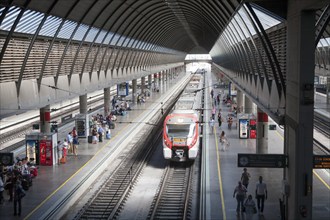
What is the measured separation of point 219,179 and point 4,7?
1214 cm

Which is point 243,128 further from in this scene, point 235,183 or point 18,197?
point 18,197

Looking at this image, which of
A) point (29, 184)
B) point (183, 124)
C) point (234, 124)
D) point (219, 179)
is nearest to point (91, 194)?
point (29, 184)

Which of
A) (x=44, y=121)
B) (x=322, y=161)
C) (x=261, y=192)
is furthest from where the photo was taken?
(x=44, y=121)

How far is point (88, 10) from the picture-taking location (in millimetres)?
27797

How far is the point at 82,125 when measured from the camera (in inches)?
1384

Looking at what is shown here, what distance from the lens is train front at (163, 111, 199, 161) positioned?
27594 millimetres

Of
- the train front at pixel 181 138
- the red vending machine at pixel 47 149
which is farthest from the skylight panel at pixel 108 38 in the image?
the red vending machine at pixel 47 149

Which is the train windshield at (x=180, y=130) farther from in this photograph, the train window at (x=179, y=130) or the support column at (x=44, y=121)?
the support column at (x=44, y=121)

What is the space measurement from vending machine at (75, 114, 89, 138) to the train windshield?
28.3 ft

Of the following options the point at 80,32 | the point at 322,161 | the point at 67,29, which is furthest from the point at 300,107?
the point at 80,32

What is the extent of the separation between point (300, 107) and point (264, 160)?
2806mm

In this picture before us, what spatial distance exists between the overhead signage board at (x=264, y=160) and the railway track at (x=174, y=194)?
14.2 feet

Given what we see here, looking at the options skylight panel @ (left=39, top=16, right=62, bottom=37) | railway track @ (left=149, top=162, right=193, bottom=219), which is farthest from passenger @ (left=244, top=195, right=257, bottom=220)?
skylight panel @ (left=39, top=16, right=62, bottom=37)

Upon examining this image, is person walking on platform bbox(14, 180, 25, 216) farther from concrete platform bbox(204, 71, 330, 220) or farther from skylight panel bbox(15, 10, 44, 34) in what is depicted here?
skylight panel bbox(15, 10, 44, 34)
